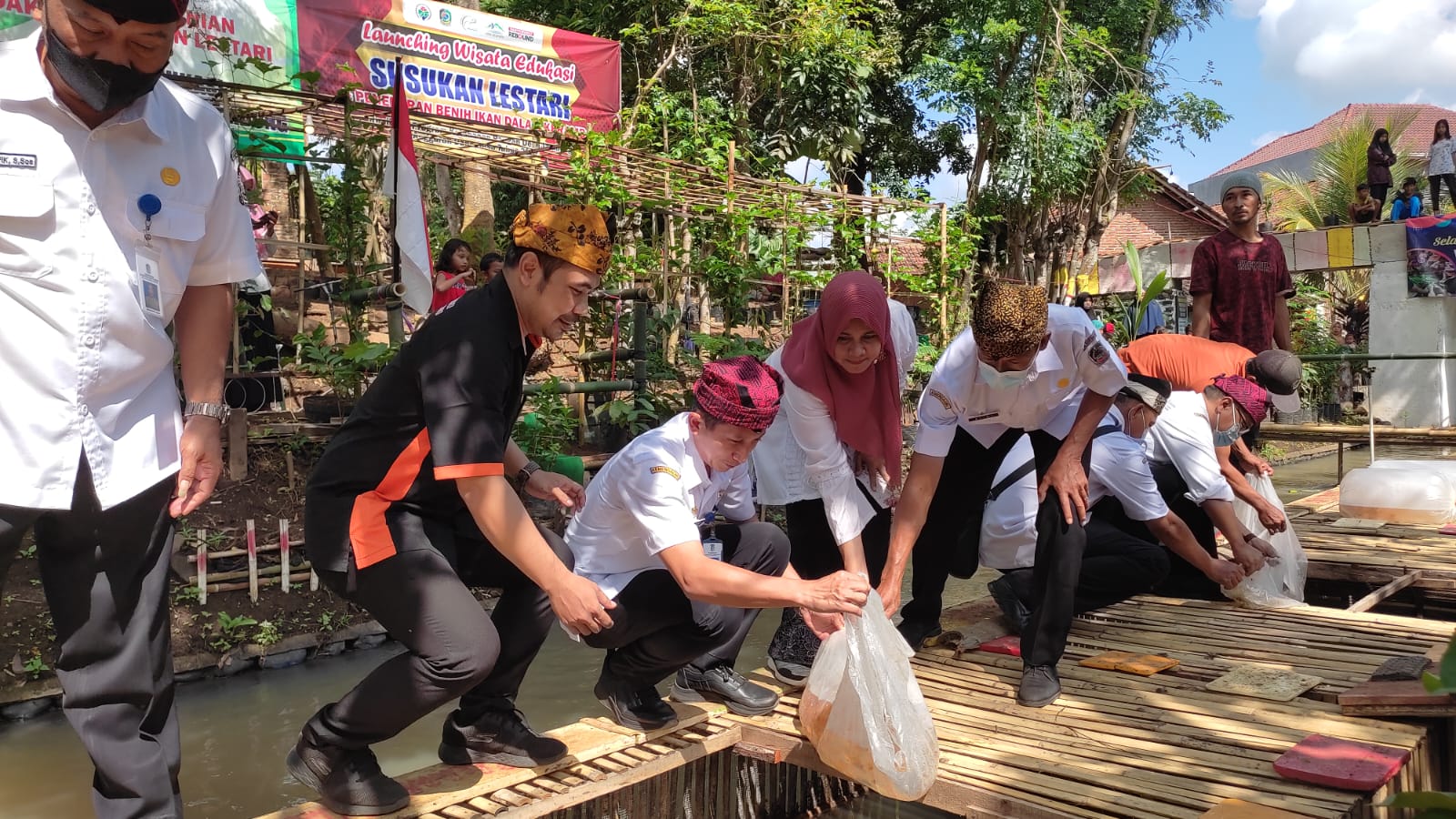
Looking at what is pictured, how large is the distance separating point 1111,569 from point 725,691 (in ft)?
5.36

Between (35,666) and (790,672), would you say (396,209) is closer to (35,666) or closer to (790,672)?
(35,666)

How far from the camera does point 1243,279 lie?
495 cm

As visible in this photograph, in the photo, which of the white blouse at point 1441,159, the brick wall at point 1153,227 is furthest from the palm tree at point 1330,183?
the white blouse at point 1441,159

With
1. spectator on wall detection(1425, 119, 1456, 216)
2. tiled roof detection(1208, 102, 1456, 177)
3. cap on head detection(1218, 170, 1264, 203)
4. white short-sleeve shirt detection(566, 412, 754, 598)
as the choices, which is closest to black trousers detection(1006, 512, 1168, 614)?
white short-sleeve shirt detection(566, 412, 754, 598)

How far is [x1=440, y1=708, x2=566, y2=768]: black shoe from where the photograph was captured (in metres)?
2.61

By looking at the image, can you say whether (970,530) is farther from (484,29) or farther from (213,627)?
(484,29)

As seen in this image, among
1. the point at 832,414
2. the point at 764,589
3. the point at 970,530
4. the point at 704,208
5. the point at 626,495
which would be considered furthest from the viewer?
the point at 704,208

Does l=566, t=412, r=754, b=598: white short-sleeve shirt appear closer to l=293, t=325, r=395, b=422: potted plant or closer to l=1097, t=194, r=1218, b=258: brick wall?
l=293, t=325, r=395, b=422: potted plant

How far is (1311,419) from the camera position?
45.6 ft

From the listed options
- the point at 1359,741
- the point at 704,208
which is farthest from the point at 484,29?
the point at 1359,741

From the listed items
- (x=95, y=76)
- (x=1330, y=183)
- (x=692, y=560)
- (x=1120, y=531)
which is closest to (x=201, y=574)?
(x=692, y=560)

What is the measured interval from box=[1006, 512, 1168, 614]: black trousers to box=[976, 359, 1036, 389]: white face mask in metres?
1.02

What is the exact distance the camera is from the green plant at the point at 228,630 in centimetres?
469

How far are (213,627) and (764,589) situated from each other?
350cm
